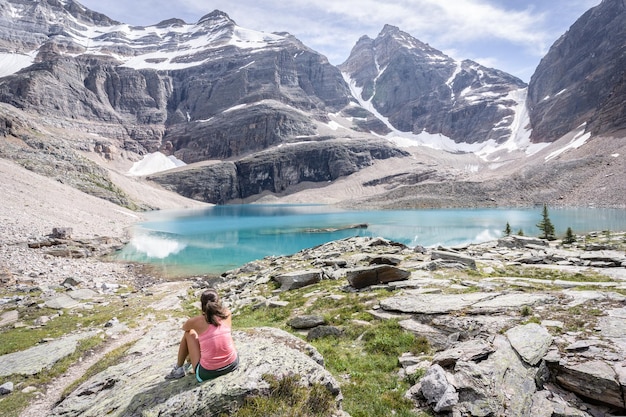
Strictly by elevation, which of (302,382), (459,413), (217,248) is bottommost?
(217,248)

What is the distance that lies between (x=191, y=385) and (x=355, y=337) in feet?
19.2

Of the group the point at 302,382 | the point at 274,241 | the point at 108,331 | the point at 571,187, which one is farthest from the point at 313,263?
the point at 571,187

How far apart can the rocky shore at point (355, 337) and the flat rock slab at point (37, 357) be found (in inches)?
2.2

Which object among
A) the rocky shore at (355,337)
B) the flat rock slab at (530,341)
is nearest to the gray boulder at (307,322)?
the rocky shore at (355,337)

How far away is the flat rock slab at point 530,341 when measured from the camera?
A: 303 inches

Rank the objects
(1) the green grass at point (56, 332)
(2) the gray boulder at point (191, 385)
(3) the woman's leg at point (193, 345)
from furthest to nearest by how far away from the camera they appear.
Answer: (1) the green grass at point (56, 332) → (3) the woman's leg at point (193, 345) → (2) the gray boulder at point (191, 385)

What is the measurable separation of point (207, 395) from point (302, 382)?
5.97 feet

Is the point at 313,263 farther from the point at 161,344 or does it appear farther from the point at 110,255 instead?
the point at 110,255

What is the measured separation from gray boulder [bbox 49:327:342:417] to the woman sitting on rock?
195mm

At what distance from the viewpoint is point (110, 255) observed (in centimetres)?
4631

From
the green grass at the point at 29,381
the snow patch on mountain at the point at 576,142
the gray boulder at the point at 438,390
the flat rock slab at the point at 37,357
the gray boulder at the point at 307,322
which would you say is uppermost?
the snow patch on mountain at the point at 576,142

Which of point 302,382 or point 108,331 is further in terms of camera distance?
point 108,331

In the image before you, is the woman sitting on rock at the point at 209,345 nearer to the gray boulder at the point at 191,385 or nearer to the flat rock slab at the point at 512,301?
the gray boulder at the point at 191,385

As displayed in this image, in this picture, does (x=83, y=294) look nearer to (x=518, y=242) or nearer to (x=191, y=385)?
(x=191, y=385)
